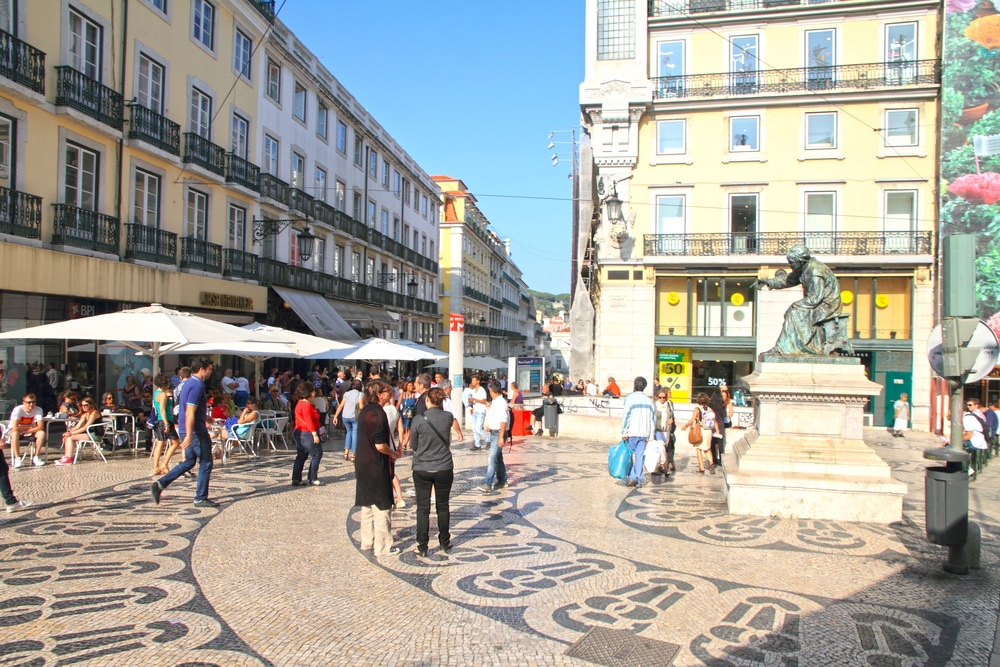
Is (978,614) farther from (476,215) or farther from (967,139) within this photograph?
(476,215)

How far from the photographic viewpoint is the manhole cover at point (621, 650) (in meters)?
4.34

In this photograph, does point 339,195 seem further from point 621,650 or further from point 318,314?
point 621,650

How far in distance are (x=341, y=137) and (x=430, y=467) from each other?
96.1ft

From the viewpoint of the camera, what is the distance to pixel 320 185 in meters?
30.7

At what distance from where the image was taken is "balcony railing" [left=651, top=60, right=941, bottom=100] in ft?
83.9

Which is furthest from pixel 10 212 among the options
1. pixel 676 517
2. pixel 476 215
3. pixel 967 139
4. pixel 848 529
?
pixel 476 215

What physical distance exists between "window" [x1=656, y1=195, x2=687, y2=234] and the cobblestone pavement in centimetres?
1933

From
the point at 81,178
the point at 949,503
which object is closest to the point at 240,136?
the point at 81,178

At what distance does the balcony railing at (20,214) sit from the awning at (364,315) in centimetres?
1587

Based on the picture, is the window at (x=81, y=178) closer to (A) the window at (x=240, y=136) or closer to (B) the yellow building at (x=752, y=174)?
(A) the window at (x=240, y=136)

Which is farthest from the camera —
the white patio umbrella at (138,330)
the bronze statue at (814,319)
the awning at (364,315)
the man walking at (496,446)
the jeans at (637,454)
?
the awning at (364,315)

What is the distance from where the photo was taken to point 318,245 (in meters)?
30.5

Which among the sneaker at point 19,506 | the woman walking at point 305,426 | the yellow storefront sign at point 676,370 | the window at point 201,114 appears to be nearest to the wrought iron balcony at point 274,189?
the window at point 201,114

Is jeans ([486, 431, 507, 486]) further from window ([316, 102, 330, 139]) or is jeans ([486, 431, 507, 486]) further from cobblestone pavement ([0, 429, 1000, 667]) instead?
window ([316, 102, 330, 139])
